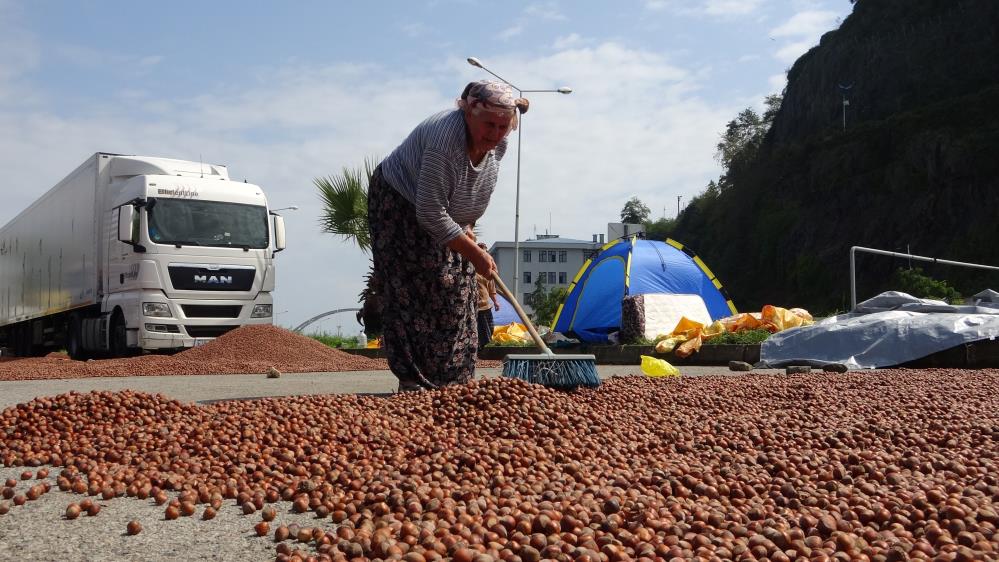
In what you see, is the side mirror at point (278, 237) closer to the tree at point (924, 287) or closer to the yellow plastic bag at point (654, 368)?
the yellow plastic bag at point (654, 368)

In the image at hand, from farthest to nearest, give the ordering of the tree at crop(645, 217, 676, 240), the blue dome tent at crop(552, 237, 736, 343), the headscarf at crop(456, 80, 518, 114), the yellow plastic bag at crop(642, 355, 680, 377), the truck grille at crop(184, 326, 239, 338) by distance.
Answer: the tree at crop(645, 217, 676, 240) → the blue dome tent at crop(552, 237, 736, 343) → the truck grille at crop(184, 326, 239, 338) → the yellow plastic bag at crop(642, 355, 680, 377) → the headscarf at crop(456, 80, 518, 114)

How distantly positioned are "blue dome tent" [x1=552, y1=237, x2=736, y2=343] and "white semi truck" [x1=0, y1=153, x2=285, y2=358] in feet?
15.8

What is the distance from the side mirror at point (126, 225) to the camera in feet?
38.1

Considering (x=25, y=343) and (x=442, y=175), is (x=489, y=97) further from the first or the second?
(x=25, y=343)

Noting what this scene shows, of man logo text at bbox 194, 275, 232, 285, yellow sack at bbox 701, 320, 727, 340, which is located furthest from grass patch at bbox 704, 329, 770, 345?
man logo text at bbox 194, 275, 232, 285

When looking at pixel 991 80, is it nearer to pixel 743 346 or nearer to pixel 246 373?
pixel 743 346

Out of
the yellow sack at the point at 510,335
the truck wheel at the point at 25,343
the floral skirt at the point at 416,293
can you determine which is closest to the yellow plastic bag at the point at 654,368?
the floral skirt at the point at 416,293

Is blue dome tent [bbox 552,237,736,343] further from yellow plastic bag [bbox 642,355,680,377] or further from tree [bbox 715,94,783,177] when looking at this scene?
tree [bbox 715,94,783,177]

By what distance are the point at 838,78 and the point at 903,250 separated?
16.0 metres

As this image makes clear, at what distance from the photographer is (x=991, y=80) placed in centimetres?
3888

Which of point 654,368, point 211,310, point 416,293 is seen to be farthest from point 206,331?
point 416,293

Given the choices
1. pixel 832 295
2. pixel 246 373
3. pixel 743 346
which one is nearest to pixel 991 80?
pixel 832 295

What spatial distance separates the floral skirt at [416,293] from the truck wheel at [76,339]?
10.9m

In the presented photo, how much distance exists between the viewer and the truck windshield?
469 inches
